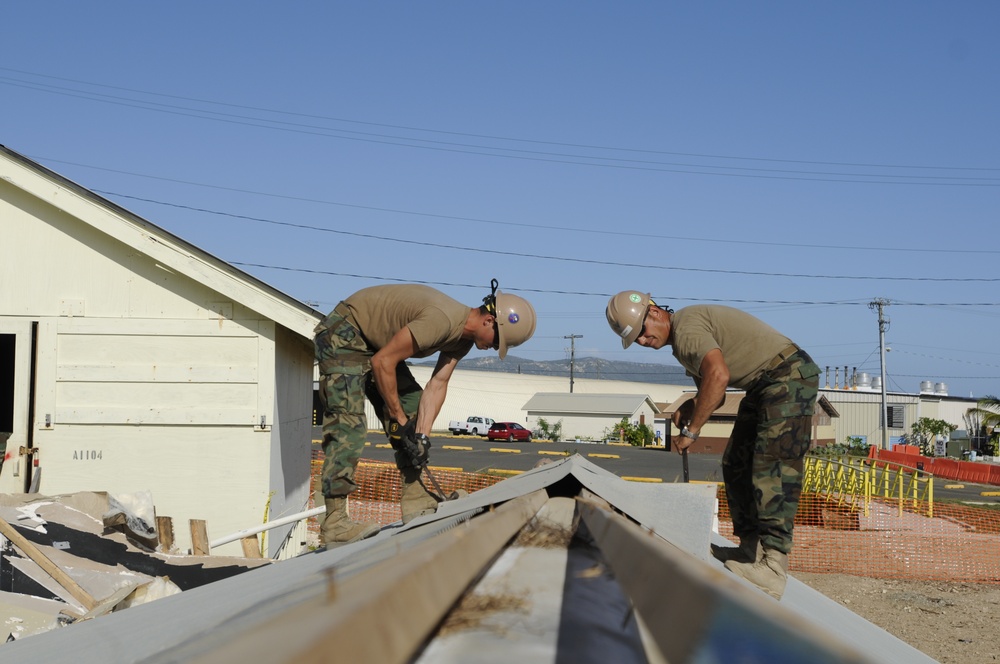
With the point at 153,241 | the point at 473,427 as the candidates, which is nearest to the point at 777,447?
the point at 153,241

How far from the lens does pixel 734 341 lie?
15.8ft

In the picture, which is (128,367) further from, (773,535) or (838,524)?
(838,524)

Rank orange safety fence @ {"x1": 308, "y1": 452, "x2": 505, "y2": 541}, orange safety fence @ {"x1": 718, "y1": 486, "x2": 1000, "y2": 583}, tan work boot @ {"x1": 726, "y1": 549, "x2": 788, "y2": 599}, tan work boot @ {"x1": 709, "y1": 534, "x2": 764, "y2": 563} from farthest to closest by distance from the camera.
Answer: orange safety fence @ {"x1": 308, "y1": 452, "x2": 505, "y2": 541} → orange safety fence @ {"x1": 718, "y1": 486, "x2": 1000, "y2": 583} → tan work boot @ {"x1": 709, "y1": 534, "x2": 764, "y2": 563} → tan work boot @ {"x1": 726, "y1": 549, "x2": 788, "y2": 599}

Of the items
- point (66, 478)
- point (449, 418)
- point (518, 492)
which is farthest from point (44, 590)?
point (449, 418)

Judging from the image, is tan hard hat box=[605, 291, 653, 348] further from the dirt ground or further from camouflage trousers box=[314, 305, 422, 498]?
the dirt ground

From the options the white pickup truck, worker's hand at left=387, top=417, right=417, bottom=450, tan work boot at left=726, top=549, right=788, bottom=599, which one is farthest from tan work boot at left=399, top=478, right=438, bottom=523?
the white pickup truck

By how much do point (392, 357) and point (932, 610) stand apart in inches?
261

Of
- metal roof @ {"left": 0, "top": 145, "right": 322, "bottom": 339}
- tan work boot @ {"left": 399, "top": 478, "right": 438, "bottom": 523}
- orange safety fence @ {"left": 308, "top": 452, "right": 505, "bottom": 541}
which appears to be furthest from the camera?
orange safety fence @ {"left": 308, "top": 452, "right": 505, "bottom": 541}

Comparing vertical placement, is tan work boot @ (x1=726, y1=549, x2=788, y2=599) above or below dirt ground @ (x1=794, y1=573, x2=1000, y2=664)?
above

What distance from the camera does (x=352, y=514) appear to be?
12.1 meters

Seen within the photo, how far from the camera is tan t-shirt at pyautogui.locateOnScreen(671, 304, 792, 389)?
4.80m

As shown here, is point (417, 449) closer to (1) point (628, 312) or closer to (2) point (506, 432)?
(1) point (628, 312)

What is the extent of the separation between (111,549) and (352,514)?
6926mm

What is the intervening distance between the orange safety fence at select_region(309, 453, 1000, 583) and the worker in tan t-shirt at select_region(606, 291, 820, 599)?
571 centimetres
